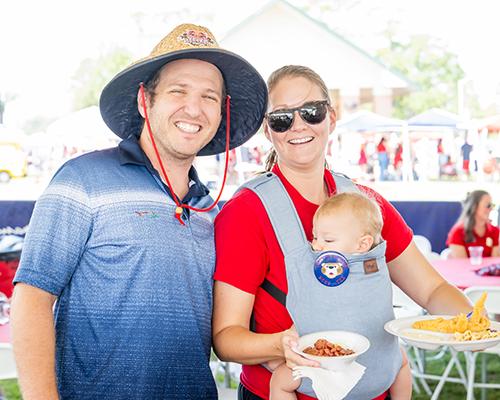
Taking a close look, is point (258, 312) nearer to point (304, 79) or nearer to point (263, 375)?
point (263, 375)

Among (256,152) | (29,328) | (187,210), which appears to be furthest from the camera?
(256,152)

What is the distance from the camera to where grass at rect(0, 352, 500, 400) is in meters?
5.24

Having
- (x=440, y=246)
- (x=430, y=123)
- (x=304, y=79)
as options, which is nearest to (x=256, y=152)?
(x=430, y=123)

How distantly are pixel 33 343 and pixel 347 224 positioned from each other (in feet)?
3.44

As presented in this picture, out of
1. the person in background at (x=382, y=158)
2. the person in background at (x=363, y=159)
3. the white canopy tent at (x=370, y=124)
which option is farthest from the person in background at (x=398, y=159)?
the person in background at (x=363, y=159)

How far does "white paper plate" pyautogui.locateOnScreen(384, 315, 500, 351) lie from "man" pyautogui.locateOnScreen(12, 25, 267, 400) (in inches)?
23.4

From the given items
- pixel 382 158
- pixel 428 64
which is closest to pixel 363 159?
pixel 382 158

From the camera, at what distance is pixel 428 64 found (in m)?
50.1

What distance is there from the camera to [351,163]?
22.7 metres

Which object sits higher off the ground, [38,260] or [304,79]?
[304,79]

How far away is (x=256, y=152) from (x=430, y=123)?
5785 millimetres

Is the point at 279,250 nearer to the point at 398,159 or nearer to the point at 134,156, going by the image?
the point at 134,156

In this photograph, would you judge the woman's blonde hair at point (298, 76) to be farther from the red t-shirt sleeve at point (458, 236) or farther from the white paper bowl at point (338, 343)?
the red t-shirt sleeve at point (458, 236)

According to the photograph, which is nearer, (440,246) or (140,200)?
(140,200)
